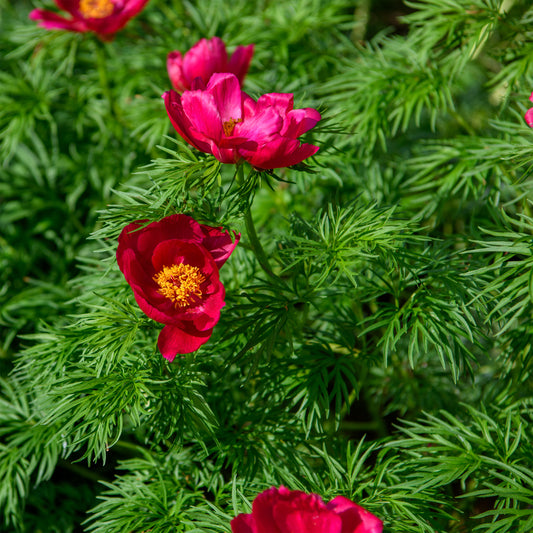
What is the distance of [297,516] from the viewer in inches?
32.8

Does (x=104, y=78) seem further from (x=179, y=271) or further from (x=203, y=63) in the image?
(x=179, y=271)

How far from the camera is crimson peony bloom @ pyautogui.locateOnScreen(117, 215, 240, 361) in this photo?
937 mm

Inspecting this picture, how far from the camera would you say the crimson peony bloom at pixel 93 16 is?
1.52m

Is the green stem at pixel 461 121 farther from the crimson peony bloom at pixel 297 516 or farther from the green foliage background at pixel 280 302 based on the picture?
the crimson peony bloom at pixel 297 516

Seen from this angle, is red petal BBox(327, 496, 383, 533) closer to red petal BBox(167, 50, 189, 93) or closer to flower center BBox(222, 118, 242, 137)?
flower center BBox(222, 118, 242, 137)

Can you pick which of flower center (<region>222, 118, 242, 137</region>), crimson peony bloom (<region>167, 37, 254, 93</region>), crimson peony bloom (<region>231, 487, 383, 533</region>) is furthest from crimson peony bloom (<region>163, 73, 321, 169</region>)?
crimson peony bloom (<region>231, 487, 383, 533</region>)

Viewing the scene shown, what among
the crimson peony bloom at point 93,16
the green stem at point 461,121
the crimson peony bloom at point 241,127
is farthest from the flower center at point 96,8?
the green stem at point 461,121

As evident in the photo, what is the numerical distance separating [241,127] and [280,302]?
292 mm

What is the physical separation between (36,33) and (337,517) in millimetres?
1477

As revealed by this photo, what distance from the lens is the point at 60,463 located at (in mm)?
1468

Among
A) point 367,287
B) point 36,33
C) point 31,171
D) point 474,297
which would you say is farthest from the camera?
point 31,171

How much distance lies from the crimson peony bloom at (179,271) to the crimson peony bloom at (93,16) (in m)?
0.77

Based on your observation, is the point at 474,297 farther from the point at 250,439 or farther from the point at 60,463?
the point at 60,463

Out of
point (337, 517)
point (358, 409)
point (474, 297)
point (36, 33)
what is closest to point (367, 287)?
point (474, 297)
